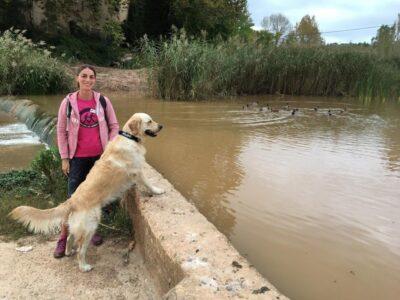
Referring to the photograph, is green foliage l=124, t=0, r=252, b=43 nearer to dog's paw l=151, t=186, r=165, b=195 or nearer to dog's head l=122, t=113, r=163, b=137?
dog's head l=122, t=113, r=163, b=137

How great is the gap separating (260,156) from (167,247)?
425 cm

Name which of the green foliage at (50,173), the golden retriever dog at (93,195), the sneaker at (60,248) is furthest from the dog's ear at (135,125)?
the green foliage at (50,173)

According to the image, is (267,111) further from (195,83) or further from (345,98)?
(345,98)

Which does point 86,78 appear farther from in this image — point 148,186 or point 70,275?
point 70,275

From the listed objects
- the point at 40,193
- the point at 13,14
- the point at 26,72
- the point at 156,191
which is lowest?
the point at 40,193

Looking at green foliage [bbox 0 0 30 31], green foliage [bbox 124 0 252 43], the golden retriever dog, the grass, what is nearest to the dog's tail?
the golden retriever dog

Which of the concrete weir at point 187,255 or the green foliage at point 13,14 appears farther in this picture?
the green foliage at point 13,14

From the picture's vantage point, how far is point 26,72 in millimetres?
14695

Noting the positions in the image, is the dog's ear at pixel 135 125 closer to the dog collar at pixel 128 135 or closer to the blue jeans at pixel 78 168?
the dog collar at pixel 128 135

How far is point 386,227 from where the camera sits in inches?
190

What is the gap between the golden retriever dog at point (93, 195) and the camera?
3.94 m

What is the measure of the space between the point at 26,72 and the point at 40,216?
1203 centimetres

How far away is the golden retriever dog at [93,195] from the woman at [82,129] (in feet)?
0.78

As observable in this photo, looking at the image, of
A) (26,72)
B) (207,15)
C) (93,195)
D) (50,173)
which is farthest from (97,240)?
(207,15)
